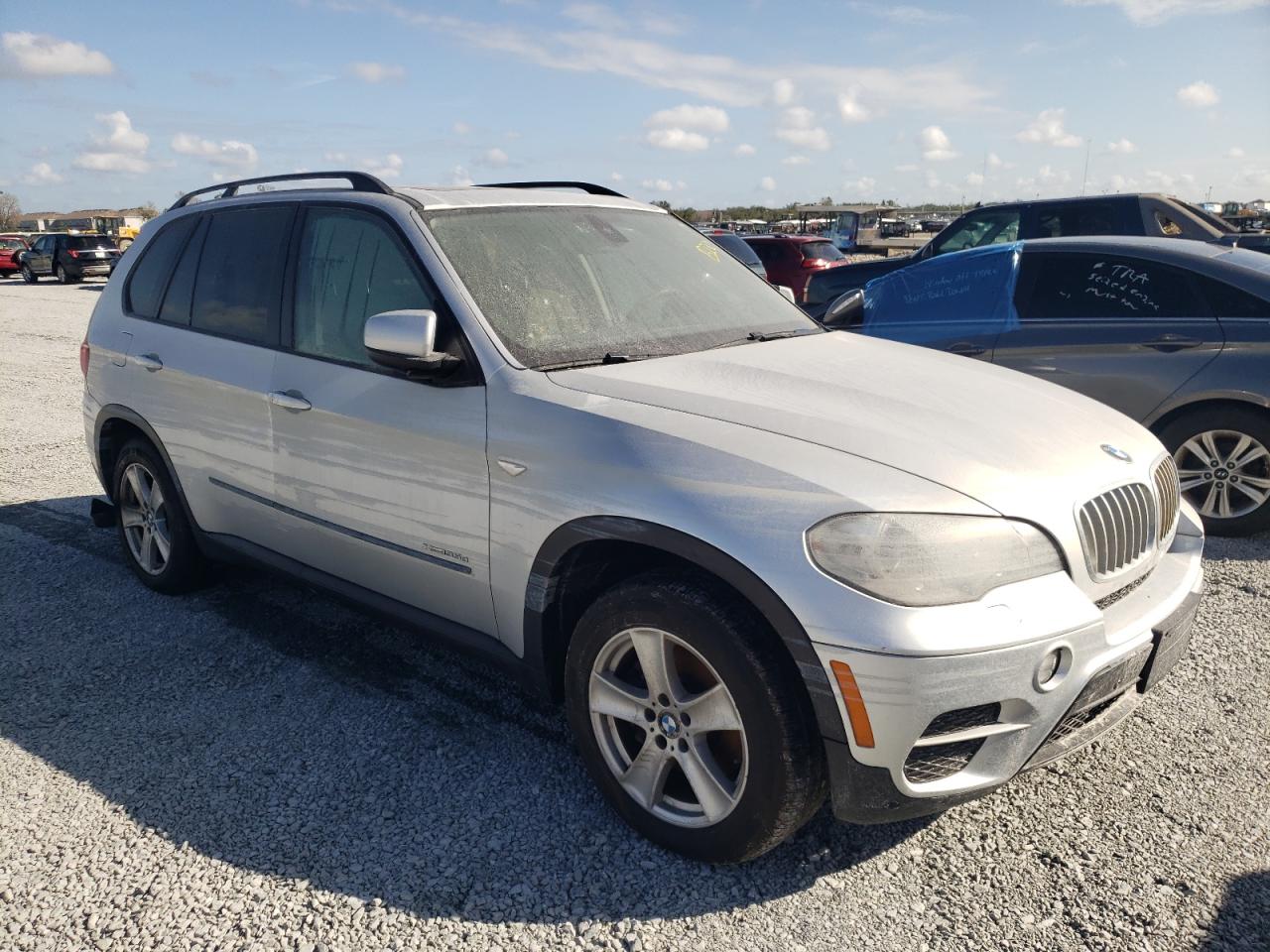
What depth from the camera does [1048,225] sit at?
30.5 feet

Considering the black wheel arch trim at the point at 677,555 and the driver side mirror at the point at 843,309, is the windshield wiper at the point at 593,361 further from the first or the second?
the driver side mirror at the point at 843,309

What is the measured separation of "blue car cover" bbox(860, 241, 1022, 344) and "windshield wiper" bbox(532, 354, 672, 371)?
11.2ft

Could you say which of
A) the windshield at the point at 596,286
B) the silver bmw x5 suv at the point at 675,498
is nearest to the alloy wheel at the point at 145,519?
the silver bmw x5 suv at the point at 675,498

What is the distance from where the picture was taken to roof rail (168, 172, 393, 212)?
3.62m

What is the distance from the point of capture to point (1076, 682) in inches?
92.0

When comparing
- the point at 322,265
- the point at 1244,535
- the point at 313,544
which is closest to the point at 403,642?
the point at 313,544

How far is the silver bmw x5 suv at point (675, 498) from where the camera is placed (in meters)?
2.28

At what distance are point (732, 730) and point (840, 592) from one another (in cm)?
57

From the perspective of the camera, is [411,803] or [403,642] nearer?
[411,803]

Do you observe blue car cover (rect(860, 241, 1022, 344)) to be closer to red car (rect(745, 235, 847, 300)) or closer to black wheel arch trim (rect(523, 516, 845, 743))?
black wheel arch trim (rect(523, 516, 845, 743))

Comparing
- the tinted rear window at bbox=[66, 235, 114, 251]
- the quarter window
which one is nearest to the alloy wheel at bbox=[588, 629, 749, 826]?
the quarter window

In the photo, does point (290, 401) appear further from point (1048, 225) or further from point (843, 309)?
point (1048, 225)

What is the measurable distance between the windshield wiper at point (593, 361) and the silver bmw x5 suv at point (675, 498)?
Result: 0.04 ft

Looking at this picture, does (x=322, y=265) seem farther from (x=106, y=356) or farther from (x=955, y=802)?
(x=955, y=802)
